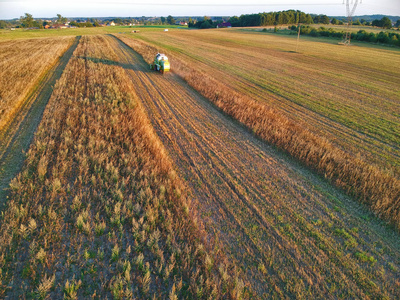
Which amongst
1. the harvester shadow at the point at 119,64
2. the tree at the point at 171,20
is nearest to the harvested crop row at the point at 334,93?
the harvester shadow at the point at 119,64

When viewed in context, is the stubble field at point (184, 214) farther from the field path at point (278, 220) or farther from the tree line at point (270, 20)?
the tree line at point (270, 20)

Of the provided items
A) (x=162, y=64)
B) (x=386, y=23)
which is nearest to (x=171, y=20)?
(x=386, y=23)

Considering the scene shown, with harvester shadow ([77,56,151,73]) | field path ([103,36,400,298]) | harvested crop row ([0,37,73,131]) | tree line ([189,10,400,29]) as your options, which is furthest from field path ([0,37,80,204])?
tree line ([189,10,400,29])

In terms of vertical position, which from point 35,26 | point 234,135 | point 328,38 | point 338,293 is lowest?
point 338,293

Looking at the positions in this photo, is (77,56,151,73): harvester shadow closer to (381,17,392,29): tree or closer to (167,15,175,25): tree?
(381,17,392,29): tree

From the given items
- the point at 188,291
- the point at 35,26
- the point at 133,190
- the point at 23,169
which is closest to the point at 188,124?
the point at 133,190

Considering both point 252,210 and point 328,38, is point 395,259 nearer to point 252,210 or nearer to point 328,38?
point 252,210

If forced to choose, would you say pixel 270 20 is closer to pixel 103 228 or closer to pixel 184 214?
pixel 184 214
